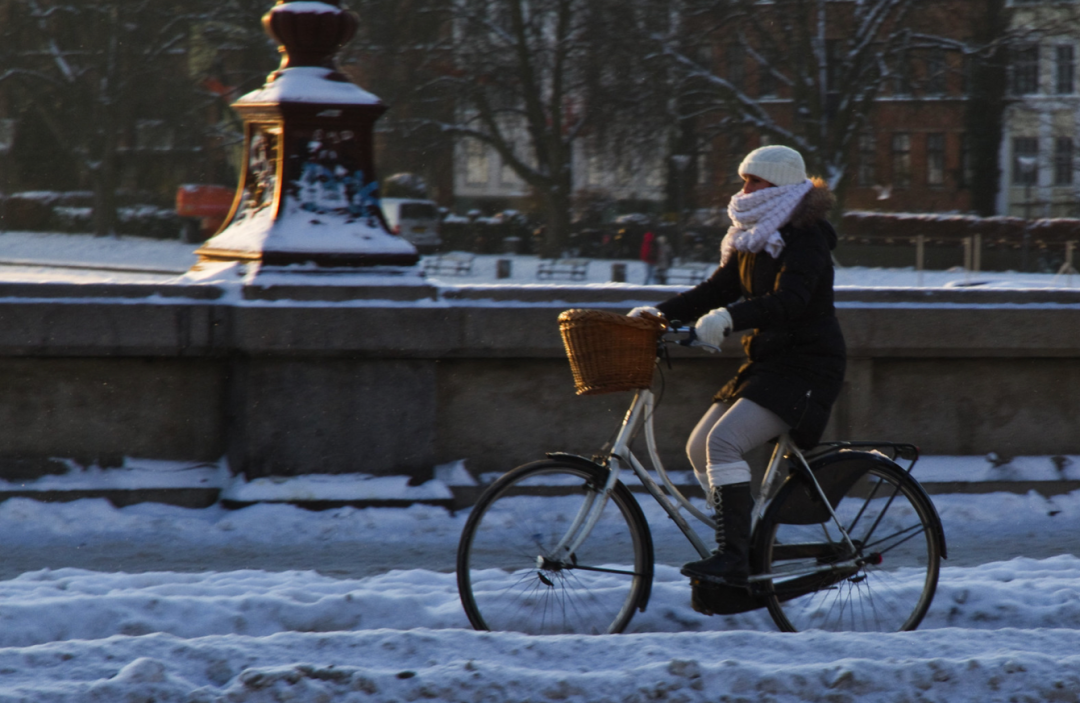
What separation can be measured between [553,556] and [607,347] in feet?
2.25

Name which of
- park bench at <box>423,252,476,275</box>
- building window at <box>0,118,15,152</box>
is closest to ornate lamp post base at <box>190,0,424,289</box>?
park bench at <box>423,252,476,275</box>

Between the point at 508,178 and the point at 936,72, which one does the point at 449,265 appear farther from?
the point at 508,178

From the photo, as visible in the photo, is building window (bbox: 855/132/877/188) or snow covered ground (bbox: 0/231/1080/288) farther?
building window (bbox: 855/132/877/188)

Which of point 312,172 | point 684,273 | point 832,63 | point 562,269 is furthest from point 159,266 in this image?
point 312,172

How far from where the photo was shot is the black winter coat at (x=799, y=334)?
13.2ft

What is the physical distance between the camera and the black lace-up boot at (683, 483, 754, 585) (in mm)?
4051

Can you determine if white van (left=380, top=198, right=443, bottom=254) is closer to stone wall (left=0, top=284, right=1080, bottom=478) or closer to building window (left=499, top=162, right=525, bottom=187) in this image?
building window (left=499, top=162, right=525, bottom=187)

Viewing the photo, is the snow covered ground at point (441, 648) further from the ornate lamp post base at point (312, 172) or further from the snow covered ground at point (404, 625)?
the ornate lamp post base at point (312, 172)

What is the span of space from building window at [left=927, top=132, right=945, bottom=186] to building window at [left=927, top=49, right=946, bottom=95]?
26811 millimetres

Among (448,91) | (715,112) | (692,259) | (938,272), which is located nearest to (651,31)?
(715,112)

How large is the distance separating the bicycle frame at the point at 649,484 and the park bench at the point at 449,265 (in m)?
31.1

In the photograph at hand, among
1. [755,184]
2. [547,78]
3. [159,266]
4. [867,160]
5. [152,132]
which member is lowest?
[159,266]

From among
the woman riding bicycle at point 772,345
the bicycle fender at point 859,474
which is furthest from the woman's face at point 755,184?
the bicycle fender at point 859,474

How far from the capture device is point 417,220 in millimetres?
41000
